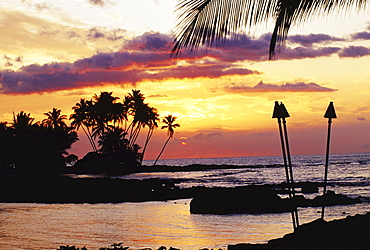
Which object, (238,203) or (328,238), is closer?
(328,238)

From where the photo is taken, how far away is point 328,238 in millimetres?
9734

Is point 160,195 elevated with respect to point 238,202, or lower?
lower

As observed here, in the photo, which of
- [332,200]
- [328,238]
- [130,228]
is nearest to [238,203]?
[130,228]

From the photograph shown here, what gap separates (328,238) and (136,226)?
34.6 feet

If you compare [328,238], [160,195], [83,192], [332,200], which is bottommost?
[332,200]

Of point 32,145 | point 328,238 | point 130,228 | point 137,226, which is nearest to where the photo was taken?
point 328,238

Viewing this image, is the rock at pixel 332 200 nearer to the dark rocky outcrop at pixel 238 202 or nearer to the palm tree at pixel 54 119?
the dark rocky outcrop at pixel 238 202

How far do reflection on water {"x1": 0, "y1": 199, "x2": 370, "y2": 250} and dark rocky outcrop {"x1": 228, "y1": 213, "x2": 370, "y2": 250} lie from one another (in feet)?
14.9

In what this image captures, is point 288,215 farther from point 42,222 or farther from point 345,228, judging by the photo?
point 345,228

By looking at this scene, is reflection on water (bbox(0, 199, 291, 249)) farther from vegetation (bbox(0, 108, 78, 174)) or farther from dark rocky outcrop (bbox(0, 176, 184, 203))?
vegetation (bbox(0, 108, 78, 174))

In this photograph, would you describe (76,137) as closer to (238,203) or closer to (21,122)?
(21,122)

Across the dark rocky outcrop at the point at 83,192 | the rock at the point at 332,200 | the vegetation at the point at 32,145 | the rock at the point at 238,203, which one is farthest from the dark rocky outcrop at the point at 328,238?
the vegetation at the point at 32,145

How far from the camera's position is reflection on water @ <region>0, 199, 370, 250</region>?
50.0ft

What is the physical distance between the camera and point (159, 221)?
2050 centimetres
